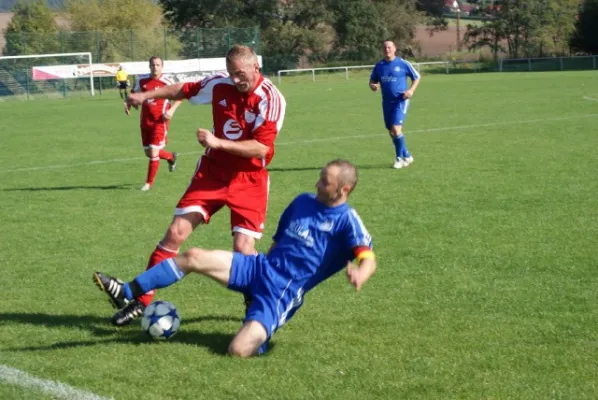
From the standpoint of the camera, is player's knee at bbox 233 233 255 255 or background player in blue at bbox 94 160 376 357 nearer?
background player in blue at bbox 94 160 376 357

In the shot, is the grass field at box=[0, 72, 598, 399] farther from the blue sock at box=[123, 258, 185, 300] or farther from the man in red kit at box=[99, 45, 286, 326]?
the man in red kit at box=[99, 45, 286, 326]

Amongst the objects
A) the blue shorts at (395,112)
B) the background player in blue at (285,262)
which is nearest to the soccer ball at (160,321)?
the background player in blue at (285,262)

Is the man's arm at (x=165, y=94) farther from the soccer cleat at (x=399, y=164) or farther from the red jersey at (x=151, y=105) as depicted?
the soccer cleat at (x=399, y=164)

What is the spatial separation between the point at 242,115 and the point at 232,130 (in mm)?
131

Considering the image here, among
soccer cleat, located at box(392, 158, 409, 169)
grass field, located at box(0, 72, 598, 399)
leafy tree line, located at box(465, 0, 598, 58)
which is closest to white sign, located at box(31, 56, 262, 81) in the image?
grass field, located at box(0, 72, 598, 399)

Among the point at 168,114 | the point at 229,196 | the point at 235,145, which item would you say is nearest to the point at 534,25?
the point at 168,114

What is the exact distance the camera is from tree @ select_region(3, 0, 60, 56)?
43562 mm

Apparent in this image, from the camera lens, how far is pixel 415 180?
12.7 meters

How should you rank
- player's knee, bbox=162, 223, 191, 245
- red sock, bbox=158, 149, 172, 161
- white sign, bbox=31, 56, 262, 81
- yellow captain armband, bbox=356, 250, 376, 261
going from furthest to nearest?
1. white sign, bbox=31, 56, 262, 81
2. red sock, bbox=158, 149, 172, 161
3. player's knee, bbox=162, 223, 191, 245
4. yellow captain armband, bbox=356, 250, 376, 261

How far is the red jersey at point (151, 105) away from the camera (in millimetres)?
12344

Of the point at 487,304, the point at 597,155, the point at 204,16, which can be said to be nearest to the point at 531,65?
the point at 204,16

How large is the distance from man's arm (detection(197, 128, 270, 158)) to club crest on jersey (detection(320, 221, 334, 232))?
90 cm

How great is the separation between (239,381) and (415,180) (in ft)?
26.7

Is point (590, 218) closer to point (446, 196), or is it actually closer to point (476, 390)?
point (446, 196)
